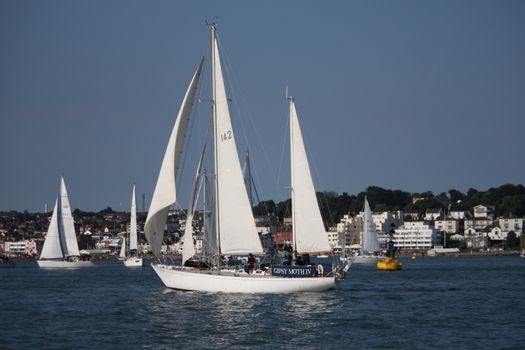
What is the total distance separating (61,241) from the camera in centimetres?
11206

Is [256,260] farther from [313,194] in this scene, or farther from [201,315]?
[201,315]

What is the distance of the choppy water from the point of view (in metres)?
32.9

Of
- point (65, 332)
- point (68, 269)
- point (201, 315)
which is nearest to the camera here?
point (65, 332)

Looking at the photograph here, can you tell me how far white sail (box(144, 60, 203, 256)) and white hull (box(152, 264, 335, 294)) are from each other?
255cm

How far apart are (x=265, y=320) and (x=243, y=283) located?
729 cm

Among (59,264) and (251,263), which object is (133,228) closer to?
(59,264)

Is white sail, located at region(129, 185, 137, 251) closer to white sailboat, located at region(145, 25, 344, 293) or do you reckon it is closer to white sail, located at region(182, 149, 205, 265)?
white sail, located at region(182, 149, 205, 265)

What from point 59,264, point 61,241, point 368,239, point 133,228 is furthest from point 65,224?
point 368,239

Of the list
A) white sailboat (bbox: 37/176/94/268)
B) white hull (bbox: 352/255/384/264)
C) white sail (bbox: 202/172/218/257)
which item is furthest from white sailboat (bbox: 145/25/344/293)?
white hull (bbox: 352/255/384/264)

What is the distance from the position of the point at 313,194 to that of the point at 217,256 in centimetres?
677

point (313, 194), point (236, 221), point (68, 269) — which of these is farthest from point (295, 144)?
point (68, 269)

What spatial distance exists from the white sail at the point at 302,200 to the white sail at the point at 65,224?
64735 millimetres

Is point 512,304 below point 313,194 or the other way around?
below

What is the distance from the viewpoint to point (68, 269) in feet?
362
